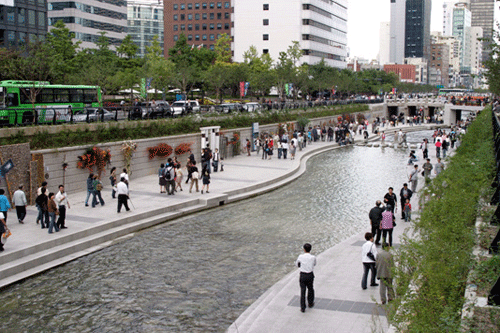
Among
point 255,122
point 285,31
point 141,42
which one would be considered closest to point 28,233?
point 255,122

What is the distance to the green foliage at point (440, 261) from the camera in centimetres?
771

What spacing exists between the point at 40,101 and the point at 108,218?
18.0m

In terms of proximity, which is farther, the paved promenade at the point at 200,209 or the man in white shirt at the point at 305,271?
the man in white shirt at the point at 305,271

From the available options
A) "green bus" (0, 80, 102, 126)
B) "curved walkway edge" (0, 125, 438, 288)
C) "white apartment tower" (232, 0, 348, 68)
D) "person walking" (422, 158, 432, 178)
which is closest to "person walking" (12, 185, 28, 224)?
"curved walkway edge" (0, 125, 438, 288)

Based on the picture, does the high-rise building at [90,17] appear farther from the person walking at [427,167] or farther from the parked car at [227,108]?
the person walking at [427,167]

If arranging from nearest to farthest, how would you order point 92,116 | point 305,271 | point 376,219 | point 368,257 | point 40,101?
point 305,271 → point 368,257 → point 376,219 → point 92,116 → point 40,101

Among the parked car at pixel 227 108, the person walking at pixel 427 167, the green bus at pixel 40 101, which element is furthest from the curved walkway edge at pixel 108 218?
the parked car at pixel 227 108

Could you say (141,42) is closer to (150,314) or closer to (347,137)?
(347,137)

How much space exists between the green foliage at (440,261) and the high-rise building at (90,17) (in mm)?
87019

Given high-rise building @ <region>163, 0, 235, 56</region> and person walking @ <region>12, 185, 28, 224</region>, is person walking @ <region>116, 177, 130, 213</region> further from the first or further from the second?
high-rise building @ <region>163, 0, 235, 56</region>

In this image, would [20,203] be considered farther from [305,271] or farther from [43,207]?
[305,271]

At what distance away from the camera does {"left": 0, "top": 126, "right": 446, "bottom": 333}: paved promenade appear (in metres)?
11.5

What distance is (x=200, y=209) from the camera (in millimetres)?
23750

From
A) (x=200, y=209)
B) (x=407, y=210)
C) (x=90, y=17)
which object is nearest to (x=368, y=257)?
(x=407, y=210)
